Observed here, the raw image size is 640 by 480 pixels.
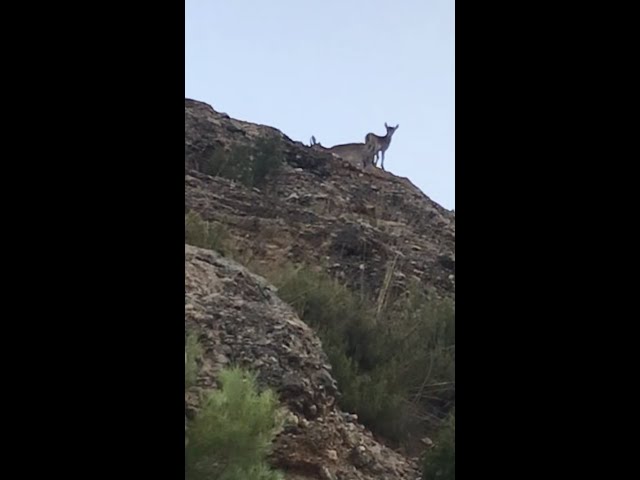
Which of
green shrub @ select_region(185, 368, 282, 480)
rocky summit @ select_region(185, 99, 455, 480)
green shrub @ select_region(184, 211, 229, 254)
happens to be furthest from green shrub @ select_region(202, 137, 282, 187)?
green shrub @ select_region(185, 368, 282, 480)

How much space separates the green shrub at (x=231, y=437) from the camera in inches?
98.2

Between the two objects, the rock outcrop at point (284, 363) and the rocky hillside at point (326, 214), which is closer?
the rock outcrop at point (284, 363)

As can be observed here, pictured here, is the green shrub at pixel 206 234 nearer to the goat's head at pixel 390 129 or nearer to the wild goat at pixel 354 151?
the wild goat at pixel 354 151

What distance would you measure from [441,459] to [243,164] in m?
1.54

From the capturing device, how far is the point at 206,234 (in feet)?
11.1

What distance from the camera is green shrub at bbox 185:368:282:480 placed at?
8.18 feet

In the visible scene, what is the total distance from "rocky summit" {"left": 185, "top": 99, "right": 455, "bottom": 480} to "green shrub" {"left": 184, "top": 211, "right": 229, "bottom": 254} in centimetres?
2

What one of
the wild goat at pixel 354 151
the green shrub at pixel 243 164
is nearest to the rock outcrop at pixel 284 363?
the green shrub at pixel 243 164

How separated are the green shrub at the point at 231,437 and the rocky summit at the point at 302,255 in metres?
0.27

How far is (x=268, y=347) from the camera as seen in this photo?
3227 millimetres

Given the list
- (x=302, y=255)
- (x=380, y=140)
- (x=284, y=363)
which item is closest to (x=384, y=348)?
(x=284, y=363)

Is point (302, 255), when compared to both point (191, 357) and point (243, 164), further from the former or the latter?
point (191, 357)
